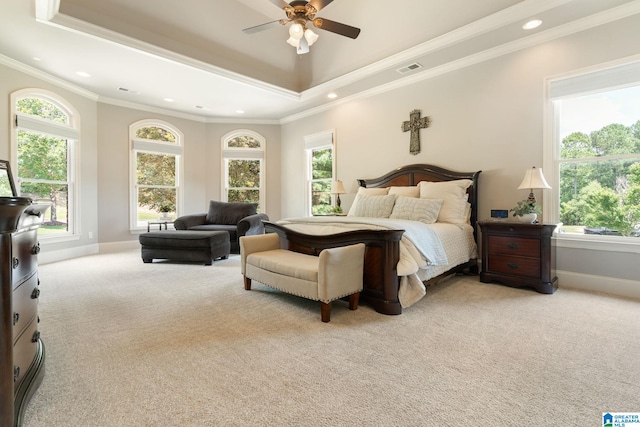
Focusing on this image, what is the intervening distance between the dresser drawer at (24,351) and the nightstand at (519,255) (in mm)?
3912

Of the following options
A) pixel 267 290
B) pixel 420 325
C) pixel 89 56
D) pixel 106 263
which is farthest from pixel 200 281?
pixel 89 56

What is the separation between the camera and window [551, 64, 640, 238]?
3.04 metres

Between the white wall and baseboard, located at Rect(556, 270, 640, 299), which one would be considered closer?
baseboard, located at Rect(556, 270, 640, 299)

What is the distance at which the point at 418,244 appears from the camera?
2.66m

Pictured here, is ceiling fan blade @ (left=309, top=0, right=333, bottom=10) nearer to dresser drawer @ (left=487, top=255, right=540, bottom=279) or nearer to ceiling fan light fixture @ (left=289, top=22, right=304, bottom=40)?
ceiling fan light fixture @ (left=289, top=22, right=304, bottom=40)

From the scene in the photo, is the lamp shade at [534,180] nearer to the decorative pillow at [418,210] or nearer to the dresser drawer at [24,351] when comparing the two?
the decorative pillow at [418,210]

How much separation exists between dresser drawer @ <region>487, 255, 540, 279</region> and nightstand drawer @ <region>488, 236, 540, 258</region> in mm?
55

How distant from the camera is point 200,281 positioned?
3549mm

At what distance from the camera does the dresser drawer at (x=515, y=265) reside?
311 cm

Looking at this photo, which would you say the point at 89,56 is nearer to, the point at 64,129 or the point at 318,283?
the point at 64,129

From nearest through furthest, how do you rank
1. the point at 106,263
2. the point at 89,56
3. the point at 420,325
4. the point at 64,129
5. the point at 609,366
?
the point at 609,366 < the point at 420,325 < the point at 89,56 < the point at 106,263 < the point at 64,129

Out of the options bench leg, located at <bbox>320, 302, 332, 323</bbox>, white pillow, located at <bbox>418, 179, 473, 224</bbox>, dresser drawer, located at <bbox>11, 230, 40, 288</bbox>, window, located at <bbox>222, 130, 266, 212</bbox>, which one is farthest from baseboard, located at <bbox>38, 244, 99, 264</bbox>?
white pillow, located at <bbox>418, 179, 473, 224</bbox>

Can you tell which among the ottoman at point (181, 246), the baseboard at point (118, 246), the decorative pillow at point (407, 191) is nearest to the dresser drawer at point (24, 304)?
the ottoman at point (181, 246)

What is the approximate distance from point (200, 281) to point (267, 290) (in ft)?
3.15
